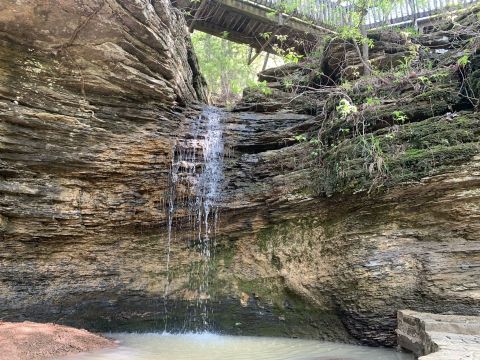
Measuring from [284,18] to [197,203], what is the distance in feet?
23.1

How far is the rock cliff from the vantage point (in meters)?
5.94

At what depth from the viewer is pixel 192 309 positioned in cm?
762

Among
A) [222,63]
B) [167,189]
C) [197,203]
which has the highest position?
[222,63]

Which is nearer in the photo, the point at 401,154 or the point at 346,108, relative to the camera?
the point at 401,154

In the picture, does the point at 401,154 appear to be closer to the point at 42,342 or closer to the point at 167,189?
the point at 167,189

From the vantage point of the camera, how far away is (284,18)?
11727 mm

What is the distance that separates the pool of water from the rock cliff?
45 centimetres

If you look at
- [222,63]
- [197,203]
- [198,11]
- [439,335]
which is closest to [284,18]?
[198,11]

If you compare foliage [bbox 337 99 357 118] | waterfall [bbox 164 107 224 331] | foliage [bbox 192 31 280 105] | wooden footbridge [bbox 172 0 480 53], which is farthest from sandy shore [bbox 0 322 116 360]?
foliage [bbox 192 31 280 105]

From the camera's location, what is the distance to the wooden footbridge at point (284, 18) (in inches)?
446

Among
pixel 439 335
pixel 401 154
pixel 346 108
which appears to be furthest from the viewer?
pixel 346 108

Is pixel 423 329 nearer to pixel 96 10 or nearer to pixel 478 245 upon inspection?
pixel 478 245

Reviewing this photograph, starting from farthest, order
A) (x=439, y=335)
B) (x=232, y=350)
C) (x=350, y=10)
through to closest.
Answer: (x=350, y=10) < (x=232, y=350) < (x=439, y=335)

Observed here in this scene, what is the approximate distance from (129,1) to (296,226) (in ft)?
17.8
